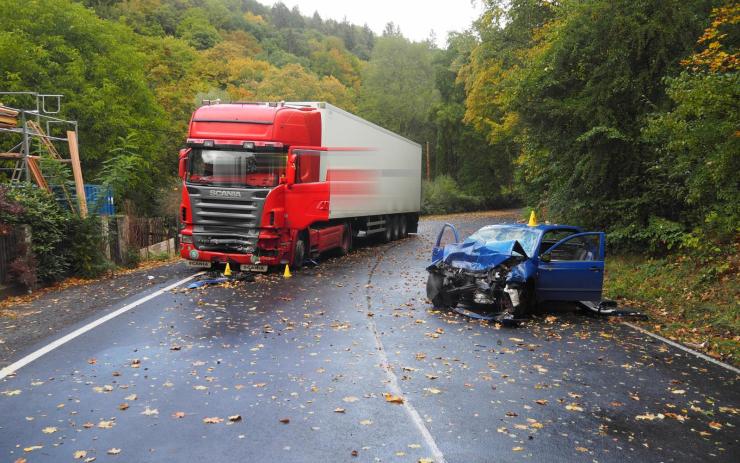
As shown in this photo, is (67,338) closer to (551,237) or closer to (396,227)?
(551,237)

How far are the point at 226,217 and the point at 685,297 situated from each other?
10168 millimetres

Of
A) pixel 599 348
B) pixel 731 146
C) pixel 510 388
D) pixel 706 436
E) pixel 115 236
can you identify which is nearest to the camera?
pixel 706 436

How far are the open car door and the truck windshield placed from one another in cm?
706

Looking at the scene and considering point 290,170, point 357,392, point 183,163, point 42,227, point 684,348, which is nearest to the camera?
point 357,392

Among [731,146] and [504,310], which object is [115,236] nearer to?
[504,310]

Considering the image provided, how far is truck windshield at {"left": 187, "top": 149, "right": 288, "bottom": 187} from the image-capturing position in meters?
14.7

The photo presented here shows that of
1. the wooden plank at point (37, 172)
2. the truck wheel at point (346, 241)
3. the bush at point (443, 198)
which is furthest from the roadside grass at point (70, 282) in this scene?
the bush at point (443, 198)

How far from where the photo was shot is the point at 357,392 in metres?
6.34

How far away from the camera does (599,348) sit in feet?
28.4

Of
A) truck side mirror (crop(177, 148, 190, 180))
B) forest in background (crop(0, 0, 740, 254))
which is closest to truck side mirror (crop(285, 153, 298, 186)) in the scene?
truck side mirror (crop(177, 148, 190, 180))

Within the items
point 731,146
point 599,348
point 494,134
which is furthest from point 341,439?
point 494,134

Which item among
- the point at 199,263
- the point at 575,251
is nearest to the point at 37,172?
the point at 199,263

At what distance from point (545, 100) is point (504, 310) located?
28.6 feet

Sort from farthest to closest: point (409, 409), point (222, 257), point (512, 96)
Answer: point (512, 96), point (222, 257), point (409, 409)
